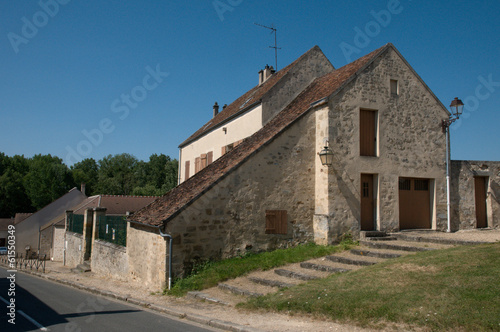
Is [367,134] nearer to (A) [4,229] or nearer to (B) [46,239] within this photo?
(B) [46,239]

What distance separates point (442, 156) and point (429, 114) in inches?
69.5

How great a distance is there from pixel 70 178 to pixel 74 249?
36.8m

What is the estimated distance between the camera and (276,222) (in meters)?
12.6

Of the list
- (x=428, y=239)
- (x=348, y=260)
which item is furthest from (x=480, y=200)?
(x=348, y=260)

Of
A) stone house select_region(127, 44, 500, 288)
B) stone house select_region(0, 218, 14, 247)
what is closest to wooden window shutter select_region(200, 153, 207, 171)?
stone house select_region(127, 44, 500, 288)

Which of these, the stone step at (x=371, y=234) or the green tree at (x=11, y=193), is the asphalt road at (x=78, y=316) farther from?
the green tree at (x=11, y=193)

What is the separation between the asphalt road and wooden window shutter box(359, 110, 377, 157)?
9.18 metres

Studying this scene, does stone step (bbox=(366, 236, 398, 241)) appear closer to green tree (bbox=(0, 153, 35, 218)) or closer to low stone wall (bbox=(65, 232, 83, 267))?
low stone wall (bbox=(65, 232, 83, 267))

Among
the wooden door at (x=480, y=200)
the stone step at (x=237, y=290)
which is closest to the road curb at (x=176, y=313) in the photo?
the stone step at (x=237, y=290)

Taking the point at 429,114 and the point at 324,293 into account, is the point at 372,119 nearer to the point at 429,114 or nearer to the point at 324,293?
the point at 429,114

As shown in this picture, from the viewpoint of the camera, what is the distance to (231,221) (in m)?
11.8

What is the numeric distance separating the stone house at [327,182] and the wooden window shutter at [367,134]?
0.04 m

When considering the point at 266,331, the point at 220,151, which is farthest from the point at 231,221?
the point at 220,151

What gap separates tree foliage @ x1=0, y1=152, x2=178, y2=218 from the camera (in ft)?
171
